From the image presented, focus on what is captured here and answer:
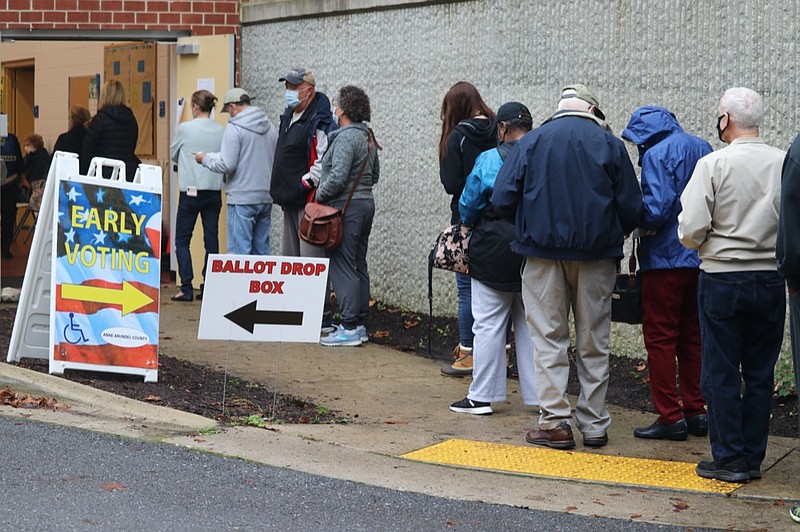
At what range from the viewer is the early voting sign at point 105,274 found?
26.0ft

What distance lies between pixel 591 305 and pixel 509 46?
161 inches

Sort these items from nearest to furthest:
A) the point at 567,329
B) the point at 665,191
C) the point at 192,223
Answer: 1. the point at 665,191
2. the point at 567,329
3. the point at 192,223

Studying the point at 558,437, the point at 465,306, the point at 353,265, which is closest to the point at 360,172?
the point at 353,265

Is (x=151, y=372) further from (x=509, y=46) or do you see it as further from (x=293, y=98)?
(x=509, y=46)

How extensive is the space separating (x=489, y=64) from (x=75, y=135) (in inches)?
210

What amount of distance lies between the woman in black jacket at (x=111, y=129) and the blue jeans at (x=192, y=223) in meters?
0.92

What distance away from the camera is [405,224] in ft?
38.5

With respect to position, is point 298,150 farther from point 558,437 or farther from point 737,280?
point 737,280

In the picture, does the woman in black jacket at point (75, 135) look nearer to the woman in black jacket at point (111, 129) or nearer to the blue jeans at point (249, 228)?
the woman in black jacket at point (111, 129)

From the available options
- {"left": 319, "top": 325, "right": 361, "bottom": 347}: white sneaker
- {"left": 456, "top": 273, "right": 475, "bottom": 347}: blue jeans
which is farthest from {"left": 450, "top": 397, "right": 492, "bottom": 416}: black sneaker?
{"left": 319, "top": 325, "right": 361, "bottom": 347}: white sneaker

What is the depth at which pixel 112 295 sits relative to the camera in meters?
8.05

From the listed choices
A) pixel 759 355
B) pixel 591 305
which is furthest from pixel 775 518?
pixel 591 305

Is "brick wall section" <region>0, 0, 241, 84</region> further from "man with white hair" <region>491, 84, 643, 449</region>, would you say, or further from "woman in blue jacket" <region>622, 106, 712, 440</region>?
"woman in blue jacket" <region>622, 106, 712, 440</region>

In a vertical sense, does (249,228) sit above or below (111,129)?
below
